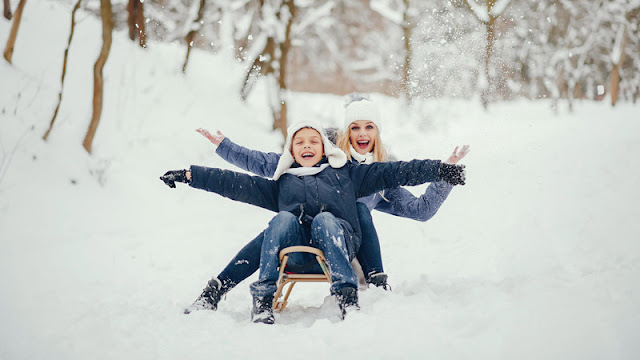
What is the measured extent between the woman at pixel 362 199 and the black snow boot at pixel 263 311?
1.10 feet

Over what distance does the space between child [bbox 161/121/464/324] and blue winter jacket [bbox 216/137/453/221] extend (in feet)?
1.13

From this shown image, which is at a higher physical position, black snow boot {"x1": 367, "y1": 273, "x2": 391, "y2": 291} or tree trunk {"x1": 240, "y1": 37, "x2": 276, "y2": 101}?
tree trunk {"x1": 240, "y1": 37, "x2": 276, "y2": 101}

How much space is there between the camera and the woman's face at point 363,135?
142 inches

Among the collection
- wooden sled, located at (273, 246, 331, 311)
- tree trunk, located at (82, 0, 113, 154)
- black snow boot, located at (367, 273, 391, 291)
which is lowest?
black snow boot, located at (367, 273, 391, 291)

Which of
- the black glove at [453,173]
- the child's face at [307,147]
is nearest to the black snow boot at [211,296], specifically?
the child's face at [307,147]

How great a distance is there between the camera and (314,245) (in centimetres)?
281

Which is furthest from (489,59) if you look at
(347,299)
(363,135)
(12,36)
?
(347,299)

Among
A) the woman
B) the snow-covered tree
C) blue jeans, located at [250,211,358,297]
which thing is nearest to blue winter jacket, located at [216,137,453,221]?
the woman

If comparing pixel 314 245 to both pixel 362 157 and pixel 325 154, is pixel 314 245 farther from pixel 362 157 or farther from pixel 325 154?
pixel 362 157

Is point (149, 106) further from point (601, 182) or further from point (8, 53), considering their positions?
point (601, 182)

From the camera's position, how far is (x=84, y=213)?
15.0ft

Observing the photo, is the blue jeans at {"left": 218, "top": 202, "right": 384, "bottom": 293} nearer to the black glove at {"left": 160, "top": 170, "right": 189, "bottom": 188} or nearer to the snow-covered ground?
the snow-covered ground

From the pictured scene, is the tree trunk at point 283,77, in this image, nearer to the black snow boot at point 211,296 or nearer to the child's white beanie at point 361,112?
the child's white beanie at point 361,112

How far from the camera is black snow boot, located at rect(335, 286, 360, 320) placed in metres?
2.57
